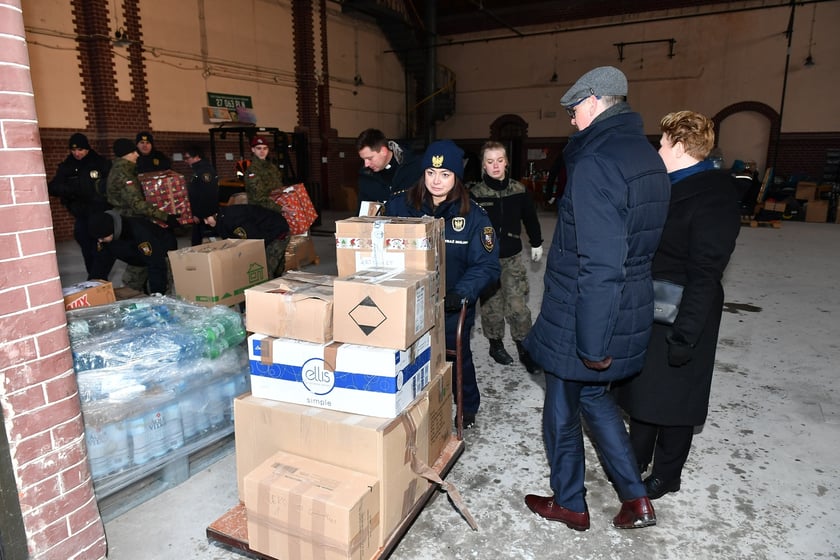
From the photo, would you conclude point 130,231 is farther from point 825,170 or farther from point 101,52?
point 825,170

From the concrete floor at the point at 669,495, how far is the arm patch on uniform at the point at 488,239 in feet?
3.48

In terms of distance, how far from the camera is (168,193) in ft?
16.5

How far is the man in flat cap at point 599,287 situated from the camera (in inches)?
71.0

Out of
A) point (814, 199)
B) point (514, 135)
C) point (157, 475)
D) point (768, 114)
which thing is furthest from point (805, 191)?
point (157, 475)

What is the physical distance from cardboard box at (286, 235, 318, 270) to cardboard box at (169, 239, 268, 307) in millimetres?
2649

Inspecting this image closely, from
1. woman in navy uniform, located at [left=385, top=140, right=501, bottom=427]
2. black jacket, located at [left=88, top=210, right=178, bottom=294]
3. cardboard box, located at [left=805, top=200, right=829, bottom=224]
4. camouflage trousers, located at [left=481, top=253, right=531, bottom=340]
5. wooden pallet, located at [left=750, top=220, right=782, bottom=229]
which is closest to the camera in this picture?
woman in navy uniform, located at [left=385, top=140, right=501, bottom=427]

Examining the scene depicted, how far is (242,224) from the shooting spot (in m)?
4.97

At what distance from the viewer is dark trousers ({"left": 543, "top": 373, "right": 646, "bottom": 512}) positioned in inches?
83.9

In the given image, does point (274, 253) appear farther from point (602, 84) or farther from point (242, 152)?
point (242, 152)

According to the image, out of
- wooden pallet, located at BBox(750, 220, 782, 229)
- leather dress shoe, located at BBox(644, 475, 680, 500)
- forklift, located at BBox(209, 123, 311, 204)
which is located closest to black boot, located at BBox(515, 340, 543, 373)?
leather dress shoe, located at BBox(644, 475, 680, 500)

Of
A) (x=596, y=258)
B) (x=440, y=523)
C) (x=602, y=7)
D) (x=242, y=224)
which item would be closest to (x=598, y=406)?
(x=596, y=258)

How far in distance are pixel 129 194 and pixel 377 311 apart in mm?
3694

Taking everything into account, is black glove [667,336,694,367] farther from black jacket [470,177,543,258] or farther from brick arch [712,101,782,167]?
brick arch [712,101,782,167]

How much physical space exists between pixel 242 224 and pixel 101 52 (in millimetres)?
6644
